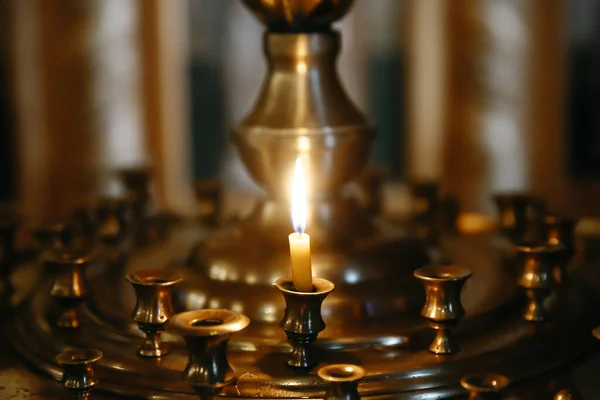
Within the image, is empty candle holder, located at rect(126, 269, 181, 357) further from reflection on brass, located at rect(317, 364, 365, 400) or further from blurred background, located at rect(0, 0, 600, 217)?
blurred background, located at rect(0, 0, 600, 217)

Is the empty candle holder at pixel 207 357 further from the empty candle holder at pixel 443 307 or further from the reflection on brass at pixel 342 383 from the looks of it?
the empty candle holder at pixel 443 307

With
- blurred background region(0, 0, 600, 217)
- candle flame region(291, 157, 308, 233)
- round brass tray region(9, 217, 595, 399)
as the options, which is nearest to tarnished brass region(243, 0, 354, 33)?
candle flame region(291, 157, 308, 233)

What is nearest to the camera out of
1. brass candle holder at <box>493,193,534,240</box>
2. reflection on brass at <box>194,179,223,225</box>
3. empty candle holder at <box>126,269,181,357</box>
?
empty candle holder at <box>126,269,181,357</box>

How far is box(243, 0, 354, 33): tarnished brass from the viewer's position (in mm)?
881

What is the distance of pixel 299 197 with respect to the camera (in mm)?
838

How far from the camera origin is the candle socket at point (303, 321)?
2.39ft

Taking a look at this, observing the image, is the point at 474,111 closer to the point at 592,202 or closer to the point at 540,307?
the point at 592,202

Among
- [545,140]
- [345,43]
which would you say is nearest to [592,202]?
[545,140]

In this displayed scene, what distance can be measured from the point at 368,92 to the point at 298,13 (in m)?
2.02

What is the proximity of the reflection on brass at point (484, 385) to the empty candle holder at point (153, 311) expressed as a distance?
24cm

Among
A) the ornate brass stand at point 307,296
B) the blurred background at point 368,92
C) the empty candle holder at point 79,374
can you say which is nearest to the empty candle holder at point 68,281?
the ornate brass stand at point 307,296

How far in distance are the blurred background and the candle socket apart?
164 cm

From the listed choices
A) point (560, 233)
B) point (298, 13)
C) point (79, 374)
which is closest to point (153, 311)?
point (79, 374)

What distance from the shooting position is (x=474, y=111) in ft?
7.89
